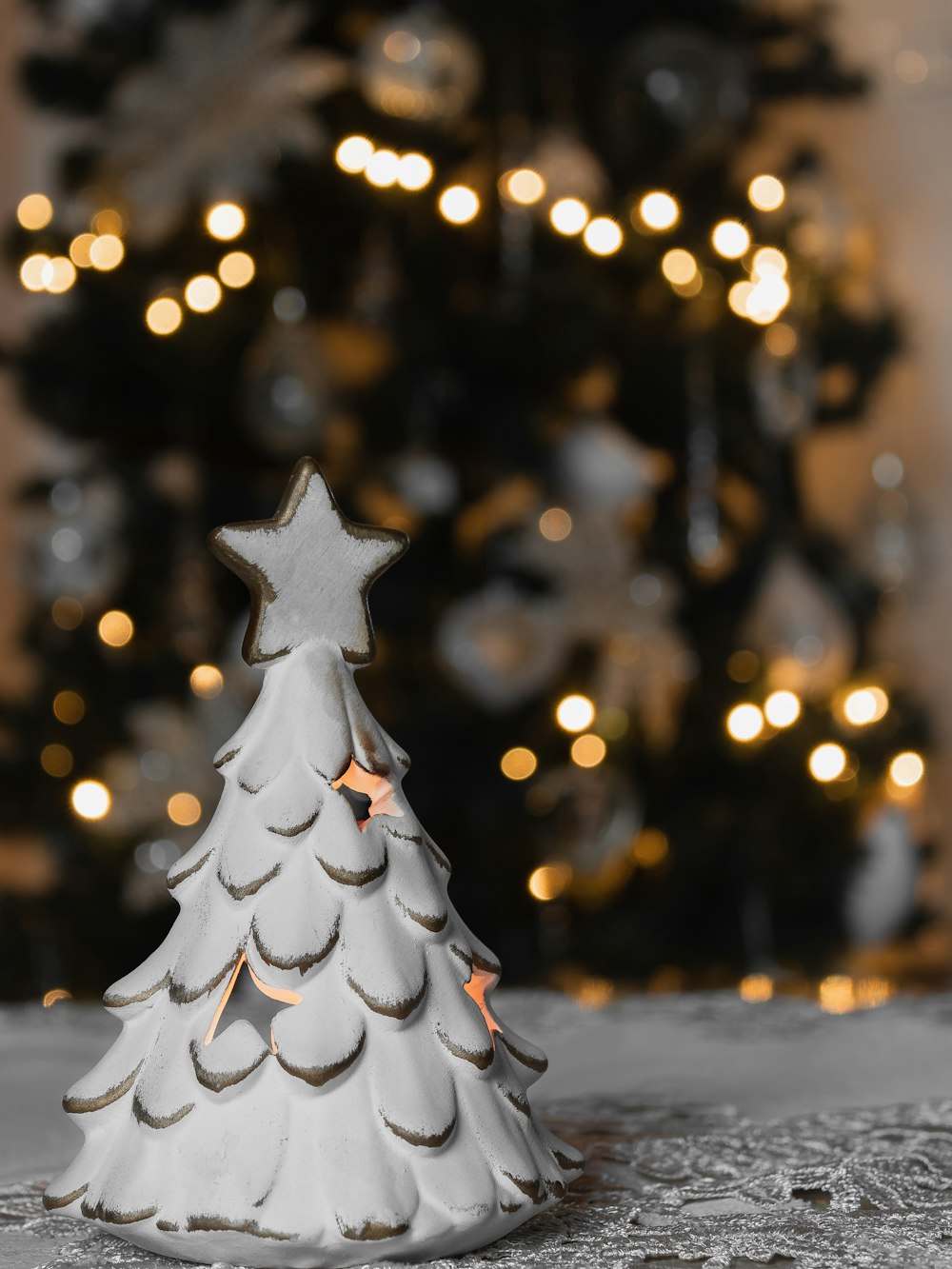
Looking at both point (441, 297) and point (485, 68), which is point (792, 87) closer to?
point (485, 68)

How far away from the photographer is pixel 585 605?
6.00 ft

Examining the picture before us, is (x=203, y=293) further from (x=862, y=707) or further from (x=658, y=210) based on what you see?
(x=862, y=707)

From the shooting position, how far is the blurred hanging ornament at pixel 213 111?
178 cm

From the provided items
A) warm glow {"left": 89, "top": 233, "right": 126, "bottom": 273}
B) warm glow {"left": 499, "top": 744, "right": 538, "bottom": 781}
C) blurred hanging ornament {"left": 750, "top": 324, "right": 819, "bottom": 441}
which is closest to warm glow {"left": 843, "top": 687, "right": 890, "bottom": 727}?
blurred hanging ornament {"left": 750, "top": 324, "right": 819, "bottom": 441}

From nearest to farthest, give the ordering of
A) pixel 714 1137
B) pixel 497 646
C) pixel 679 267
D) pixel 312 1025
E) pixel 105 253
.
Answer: pixel 312 1025 < pixel 714 1137 < pixel 497 646 < pixel 105 253 < pixel 679 267

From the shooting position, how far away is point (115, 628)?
1905 mm

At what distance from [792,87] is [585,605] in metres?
0.90

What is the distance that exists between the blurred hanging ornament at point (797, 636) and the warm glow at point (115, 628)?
0.81 m

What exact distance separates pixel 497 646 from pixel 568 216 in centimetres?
58

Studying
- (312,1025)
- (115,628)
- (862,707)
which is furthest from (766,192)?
(312,1025)

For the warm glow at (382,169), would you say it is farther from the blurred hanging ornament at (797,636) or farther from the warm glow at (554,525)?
the blurred hanging ornament at (797,636)

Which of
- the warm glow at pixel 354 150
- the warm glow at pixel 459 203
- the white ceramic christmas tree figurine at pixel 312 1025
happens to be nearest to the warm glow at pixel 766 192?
the warm glow at pixel 459 203

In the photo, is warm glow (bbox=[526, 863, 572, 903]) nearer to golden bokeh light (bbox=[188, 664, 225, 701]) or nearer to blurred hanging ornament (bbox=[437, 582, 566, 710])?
blurred hanging ornament (bbox=[437, 582, 566, 710])

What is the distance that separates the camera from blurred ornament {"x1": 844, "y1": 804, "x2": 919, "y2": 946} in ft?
6.41
